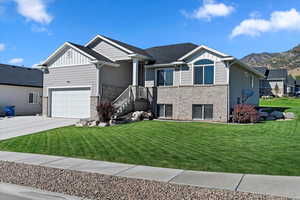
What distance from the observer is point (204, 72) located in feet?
60.4

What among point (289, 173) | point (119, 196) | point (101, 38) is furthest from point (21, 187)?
point (101, 38)

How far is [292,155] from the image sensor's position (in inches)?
308

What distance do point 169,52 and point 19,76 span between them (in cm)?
1760

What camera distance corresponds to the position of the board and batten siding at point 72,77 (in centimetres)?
1992

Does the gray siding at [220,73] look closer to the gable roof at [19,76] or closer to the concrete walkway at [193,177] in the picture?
the concrete walkway at [193,177]

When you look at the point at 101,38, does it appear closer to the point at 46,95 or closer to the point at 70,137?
the point at 46,95

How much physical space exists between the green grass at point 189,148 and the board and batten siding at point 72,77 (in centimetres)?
829

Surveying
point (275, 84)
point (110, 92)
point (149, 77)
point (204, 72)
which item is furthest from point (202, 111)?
point (275, 84)

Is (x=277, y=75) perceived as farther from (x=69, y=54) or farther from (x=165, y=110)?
(x=69, y=54)

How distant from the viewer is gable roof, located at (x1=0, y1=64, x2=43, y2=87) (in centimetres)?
2648

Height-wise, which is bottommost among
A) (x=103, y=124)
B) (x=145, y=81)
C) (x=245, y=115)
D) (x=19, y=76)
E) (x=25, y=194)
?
(x=25, y=194)

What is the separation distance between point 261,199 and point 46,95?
70.4 ft

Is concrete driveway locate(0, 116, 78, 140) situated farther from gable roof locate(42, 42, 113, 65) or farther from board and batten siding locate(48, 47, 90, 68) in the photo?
gable roof locate(42, 42, 113, 65)

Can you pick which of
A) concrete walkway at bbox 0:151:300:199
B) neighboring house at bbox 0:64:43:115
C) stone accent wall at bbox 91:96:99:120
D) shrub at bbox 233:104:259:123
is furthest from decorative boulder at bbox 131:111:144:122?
neighboring house at bbox 0:64:43:115
